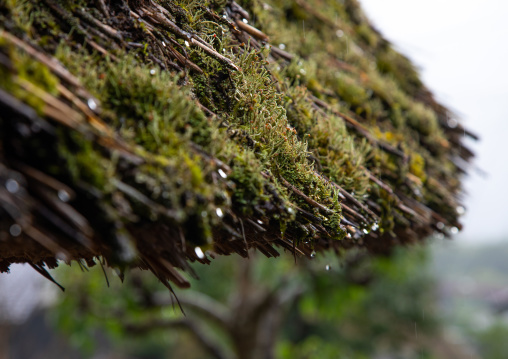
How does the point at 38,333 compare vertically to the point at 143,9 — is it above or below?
below

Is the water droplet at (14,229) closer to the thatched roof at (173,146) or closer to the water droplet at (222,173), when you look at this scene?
the thatched roof at (173,146)

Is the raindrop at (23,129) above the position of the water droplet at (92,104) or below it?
below

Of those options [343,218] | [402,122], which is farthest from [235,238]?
[402,122]

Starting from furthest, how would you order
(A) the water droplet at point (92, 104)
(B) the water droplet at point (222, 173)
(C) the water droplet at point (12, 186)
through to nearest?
1. (B) the water droplet at point (222, 173)
2. (A) the water droplet at point (92, 104)
3. (C) the water droplet at point (12, 186)

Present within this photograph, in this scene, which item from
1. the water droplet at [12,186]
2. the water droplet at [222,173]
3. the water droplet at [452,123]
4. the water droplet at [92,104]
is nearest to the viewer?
the water droplet at [12,186]

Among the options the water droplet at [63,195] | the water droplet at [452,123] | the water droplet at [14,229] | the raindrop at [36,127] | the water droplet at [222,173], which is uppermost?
the water droplet at [452,123]

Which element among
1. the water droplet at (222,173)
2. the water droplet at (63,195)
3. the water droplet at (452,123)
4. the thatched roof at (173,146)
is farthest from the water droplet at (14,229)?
the water droplet at (452,123)

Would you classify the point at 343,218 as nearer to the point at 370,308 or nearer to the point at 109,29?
the point at 109,29
